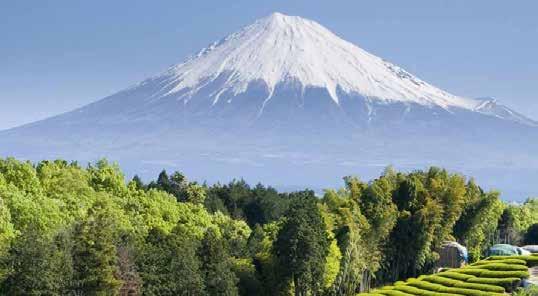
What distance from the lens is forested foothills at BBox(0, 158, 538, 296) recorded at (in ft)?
182

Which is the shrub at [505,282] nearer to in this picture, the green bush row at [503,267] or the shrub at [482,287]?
the shrub at [482,287]

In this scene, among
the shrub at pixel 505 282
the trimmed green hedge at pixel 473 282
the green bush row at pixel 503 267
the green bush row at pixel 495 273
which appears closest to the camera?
the trimmed green hedge at pixel 473 282

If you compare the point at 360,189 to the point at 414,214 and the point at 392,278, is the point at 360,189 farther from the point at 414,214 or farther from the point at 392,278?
the point at 392,278

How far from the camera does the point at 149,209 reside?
263 feet

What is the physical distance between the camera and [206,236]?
63781 millimetres

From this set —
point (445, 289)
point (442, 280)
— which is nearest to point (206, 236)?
point (445, 289)

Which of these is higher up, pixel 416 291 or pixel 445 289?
pixel 445 289

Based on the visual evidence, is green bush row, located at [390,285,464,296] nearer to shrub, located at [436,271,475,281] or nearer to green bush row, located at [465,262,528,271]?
shrub, located at [436,271,475,281]

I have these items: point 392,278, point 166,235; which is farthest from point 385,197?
point 166,235

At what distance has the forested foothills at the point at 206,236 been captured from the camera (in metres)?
55.5

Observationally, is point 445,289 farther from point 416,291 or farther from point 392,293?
point 392,293

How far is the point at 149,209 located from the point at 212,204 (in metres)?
30.8

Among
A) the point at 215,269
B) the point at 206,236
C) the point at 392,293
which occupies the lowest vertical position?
the point at 392,293

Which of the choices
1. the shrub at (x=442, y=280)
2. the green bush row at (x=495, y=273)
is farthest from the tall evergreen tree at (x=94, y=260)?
the green bush row at (x=495, y=273)
